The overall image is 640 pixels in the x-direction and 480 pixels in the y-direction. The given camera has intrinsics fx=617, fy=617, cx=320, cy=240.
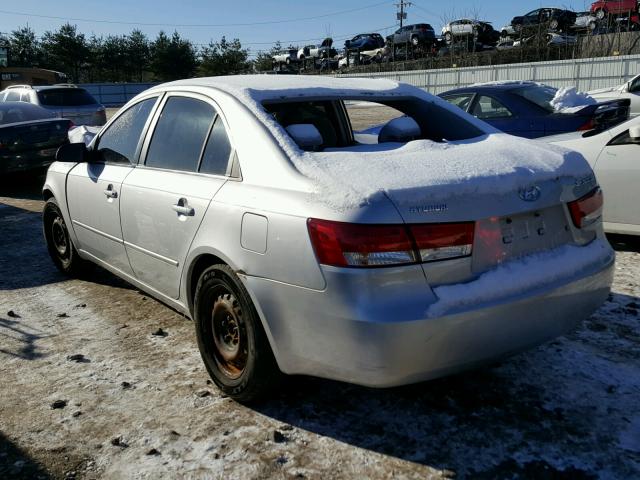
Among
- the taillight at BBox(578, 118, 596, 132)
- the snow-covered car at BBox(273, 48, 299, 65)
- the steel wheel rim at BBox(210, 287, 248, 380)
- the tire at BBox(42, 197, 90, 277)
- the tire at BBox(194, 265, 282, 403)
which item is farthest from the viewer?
the snow-covered car at BBox(273, 48, 299, 65)

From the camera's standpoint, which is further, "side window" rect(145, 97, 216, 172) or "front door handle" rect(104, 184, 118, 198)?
"front door handle" rect(104, 184, 118, 198)

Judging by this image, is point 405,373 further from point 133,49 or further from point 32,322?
point 133,49

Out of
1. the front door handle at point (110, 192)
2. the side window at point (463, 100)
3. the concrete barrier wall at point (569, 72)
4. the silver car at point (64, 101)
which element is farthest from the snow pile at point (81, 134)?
the concrete barrier wall at point (569, 72)

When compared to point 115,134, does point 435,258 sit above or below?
below

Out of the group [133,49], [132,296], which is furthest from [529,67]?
[133,49]

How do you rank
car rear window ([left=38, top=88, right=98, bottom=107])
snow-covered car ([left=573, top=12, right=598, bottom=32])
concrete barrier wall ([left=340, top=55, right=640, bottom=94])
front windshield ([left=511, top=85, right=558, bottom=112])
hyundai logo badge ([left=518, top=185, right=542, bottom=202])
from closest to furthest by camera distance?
hyundai logo badge ([left=518, top=185, right=542, bottom=202]), front windshield ([left=511, top=85, right=558, bottom=112]), car rear window ([left=38, top=88, right=98, bottom=107]), concrete barrier wall ([left=340, top=55, right=640, bottom=94]), snow-covered car ([left=573, top=12, right=598, bottom=32])

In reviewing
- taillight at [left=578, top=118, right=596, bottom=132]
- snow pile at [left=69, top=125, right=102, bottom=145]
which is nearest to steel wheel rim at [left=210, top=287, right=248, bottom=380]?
snow pile at [left=69, top=125, right=102, bottom=145]

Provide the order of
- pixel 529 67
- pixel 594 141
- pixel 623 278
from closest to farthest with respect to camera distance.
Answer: pixel 623 278 → pixel 594 141 → pixel 529 67

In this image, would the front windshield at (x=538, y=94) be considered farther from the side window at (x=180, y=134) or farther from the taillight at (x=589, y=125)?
the side window at (x=180, y=134)

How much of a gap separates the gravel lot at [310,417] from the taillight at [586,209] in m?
0.88

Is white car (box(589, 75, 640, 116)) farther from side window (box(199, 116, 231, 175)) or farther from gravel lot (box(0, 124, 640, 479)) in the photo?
side window (box(199, 116, 231, 175))

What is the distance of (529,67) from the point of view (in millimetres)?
27422

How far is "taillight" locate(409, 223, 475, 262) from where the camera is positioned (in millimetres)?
2473

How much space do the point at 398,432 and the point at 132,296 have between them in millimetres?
2851
